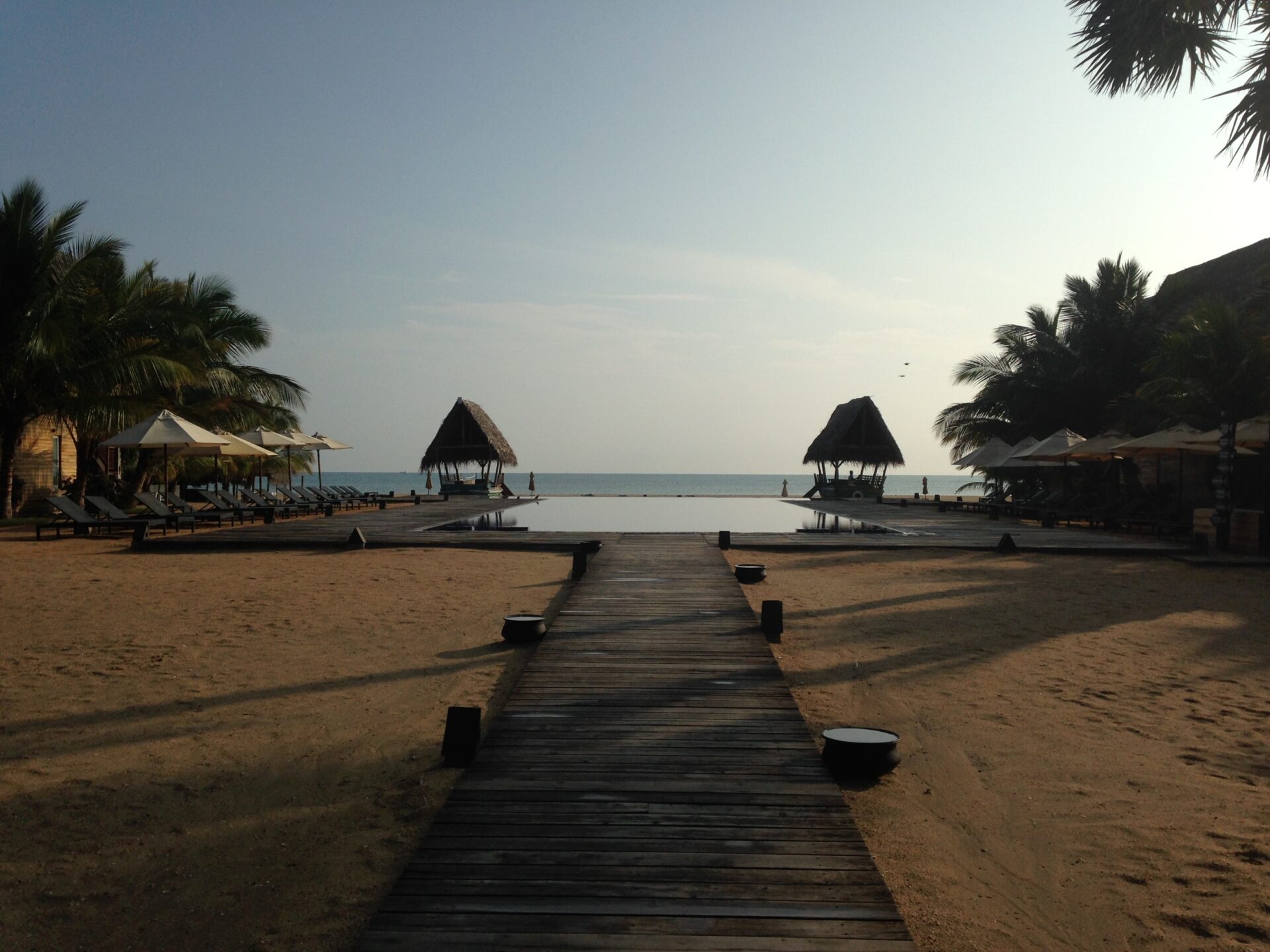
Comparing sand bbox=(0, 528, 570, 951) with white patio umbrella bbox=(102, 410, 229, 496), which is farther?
white patio umbrella bbox=(102, 410, 229, 496)

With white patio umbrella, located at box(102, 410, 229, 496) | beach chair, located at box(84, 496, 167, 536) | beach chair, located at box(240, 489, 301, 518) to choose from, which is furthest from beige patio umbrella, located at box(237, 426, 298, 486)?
beach chair, located at box(84, 496, 167, 536)

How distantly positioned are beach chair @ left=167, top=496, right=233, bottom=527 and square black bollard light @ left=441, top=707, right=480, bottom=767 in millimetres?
13233

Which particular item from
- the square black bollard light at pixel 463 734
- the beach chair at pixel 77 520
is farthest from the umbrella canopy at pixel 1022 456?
the square black bollard light at pixel 463 734

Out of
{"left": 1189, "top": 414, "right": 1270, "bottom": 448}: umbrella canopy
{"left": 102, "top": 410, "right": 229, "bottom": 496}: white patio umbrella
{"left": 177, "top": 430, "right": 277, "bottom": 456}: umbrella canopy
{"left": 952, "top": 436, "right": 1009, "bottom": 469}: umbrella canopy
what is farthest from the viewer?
{"left": 952, "top": 436, "right": 1009, "bottom": 469}: umbrella canopy

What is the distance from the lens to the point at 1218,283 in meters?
21.7

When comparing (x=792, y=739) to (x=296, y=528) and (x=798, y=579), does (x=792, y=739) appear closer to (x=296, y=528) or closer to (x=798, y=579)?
(x=798, y=579)

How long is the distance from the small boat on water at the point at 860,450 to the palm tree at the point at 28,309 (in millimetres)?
22609

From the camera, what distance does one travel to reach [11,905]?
2.84 meters

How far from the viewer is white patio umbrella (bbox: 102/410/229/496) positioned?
14.6m

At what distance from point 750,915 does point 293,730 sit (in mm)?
2966

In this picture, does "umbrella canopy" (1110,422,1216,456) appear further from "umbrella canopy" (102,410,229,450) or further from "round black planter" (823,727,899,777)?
"umbrella canopy" (102,410,229,450)

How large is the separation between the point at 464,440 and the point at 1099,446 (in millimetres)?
20738

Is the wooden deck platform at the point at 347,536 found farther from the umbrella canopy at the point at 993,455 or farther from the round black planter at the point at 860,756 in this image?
the umbrella canopy at the point at 993,455

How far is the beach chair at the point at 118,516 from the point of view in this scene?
1362cm
